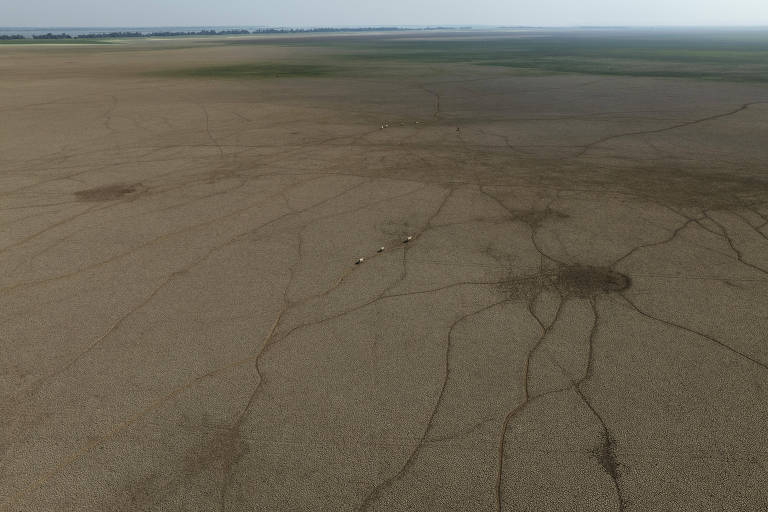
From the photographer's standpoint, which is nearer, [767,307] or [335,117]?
[767,307]

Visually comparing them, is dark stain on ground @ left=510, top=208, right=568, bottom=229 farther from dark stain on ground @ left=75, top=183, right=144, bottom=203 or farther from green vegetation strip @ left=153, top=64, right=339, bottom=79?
green vegetation strip @ left=153, top=64, right=339, bottom=79

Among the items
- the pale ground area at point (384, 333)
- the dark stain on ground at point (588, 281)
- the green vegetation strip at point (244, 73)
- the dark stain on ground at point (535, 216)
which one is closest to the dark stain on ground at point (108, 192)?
the pale ground area at point (384, 333)

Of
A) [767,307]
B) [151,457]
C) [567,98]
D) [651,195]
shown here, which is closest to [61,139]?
[151,457]

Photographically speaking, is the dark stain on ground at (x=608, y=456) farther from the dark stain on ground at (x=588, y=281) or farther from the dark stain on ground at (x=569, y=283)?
the dark stain on ground at (x=588, y=281)

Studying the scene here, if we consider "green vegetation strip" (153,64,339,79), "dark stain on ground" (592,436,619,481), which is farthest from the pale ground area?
"green vegetation strip" (153,64,339,79)

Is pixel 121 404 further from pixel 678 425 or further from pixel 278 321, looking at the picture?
pixel 678 425

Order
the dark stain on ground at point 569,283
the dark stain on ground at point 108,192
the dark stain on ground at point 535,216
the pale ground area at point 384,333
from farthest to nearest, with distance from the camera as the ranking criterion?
1. the dark stain on ground at point 108,192
2. the dark stain on ground at point 535,216
3. the dark stain on ground at point 569,283
4. the pale ground area at point 384,333
